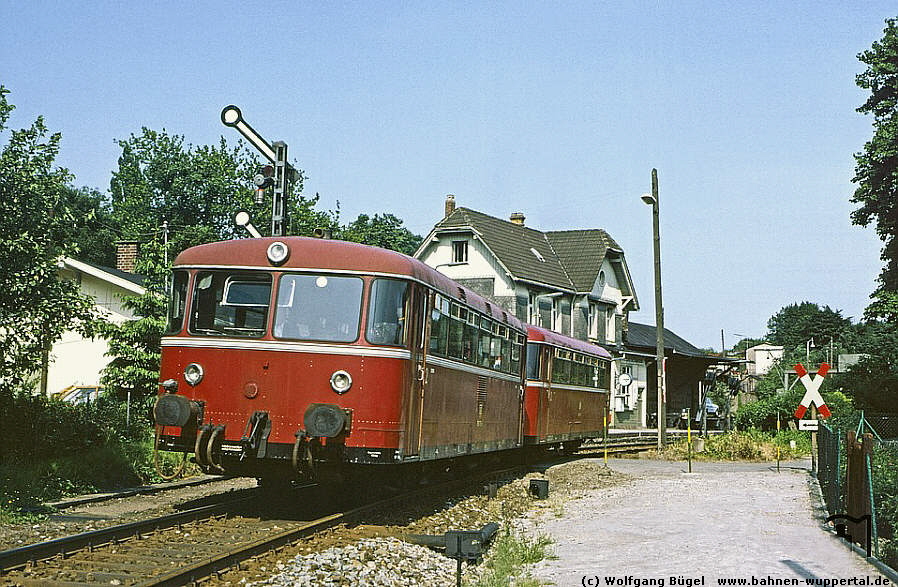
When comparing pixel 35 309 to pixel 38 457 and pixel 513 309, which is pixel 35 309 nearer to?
pixel 38 457

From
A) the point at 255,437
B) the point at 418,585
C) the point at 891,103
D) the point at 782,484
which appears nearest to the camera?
the point at 418,585

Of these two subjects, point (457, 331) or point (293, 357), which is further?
point (457, 331)

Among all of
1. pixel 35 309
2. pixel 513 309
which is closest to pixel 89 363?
pixel 513 309

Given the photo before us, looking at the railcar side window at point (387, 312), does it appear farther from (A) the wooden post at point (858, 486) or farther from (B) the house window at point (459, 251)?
(B) the house window at point (459, 251)

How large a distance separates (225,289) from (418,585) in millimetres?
4432

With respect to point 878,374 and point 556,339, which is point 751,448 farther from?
point 878,374

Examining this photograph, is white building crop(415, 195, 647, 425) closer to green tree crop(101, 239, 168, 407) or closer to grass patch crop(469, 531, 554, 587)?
green tree crop(101, 239, 168, 407)

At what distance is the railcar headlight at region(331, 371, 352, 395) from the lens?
424 inches

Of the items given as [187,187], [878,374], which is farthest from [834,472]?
[187,187]

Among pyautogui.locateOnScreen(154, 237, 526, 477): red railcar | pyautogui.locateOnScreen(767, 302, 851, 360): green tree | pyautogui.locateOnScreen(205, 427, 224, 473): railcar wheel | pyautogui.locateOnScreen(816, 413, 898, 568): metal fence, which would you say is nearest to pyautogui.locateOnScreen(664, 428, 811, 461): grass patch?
pyautogui.locateOnScreen(816, 413, 898, 568): metal fence

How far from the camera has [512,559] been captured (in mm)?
9742

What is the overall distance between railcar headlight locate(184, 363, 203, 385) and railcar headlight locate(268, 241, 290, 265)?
4.68ft

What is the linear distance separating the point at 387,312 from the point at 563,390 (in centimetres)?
1365

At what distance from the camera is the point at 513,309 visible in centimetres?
4462
